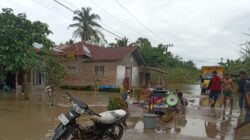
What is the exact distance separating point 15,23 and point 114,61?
37.8 feet

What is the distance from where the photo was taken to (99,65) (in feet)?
93.8

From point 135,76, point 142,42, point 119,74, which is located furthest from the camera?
point 142,42

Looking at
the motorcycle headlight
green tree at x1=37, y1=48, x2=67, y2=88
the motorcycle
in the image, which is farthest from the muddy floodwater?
green tree at x1=37, y1=48, x2=67, y2=88

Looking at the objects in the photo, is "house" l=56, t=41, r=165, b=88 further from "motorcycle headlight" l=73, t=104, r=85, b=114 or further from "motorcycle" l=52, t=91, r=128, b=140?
"motorcycle headlight" l=73, t=104, r=85, b=114

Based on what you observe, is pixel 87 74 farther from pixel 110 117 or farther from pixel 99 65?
pixel 110 117

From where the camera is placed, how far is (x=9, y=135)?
915 centimetres

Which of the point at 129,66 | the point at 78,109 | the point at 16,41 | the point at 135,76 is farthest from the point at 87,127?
the point at 135,76

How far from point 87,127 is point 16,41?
37.4ft

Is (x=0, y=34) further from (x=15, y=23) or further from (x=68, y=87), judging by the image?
(x=68, y=87)

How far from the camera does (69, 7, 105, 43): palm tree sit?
1638 inches

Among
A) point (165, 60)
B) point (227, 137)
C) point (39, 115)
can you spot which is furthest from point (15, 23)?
point (165, 60)

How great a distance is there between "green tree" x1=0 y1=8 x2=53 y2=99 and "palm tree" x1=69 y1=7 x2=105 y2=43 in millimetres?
23827

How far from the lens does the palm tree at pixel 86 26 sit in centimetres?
4159

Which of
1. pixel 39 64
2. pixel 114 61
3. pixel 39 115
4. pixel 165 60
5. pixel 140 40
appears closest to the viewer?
pixel 39 115
